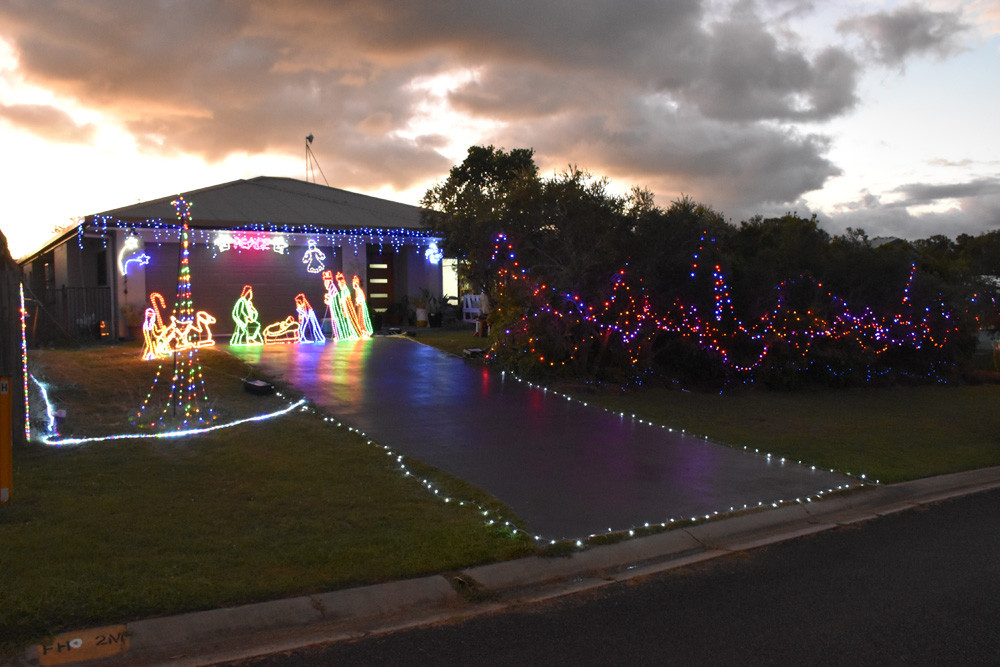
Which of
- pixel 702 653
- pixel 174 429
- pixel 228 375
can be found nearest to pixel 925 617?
pixel 702 653

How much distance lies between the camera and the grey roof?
2033 cm

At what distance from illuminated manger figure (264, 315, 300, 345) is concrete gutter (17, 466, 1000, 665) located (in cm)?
1463

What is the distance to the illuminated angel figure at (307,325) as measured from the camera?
65.2ft

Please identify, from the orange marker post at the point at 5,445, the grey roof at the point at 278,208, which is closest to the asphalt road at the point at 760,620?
the orange marker post at the point at 5,445

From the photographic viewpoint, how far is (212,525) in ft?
20.3

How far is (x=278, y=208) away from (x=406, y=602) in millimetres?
19524

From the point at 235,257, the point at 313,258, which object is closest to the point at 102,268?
the point at 235,257

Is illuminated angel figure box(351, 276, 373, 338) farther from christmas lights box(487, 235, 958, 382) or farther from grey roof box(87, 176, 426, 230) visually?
christmas lights box(487, 235, 958, 382)

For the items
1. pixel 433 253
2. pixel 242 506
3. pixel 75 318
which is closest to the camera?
pixel 242 506

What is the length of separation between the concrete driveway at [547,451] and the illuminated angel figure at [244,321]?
15.2ft

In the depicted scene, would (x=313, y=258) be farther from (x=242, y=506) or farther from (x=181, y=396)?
(x=242, y=506)

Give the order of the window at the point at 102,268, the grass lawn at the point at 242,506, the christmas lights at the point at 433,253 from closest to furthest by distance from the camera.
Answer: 1. the grass lawn at the point at 242,506
2. the window at the point at 102,268
3. the christmas lights at the point at 433,253

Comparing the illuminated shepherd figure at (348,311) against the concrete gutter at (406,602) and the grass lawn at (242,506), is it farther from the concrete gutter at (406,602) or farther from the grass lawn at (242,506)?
the concrete gutter at (406,602)

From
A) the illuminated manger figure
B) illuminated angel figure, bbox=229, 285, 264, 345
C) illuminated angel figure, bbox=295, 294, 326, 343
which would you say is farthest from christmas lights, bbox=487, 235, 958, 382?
illuminated angel figure, bbox=229, 285, 264, 345
